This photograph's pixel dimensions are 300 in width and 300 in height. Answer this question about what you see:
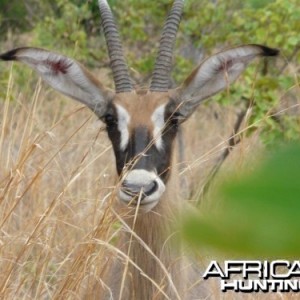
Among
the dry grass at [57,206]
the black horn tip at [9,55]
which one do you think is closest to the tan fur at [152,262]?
the dry grass at [57,206]

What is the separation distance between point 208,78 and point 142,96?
1.31 feet

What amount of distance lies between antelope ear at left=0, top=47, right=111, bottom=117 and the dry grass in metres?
0.14

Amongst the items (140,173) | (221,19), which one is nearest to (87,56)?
(221,19)

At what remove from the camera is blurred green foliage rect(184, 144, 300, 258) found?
1.69 feet

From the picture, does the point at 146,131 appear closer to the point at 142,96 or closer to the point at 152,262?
the point at 142,96

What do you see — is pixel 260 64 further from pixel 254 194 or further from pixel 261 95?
pixel 254 194

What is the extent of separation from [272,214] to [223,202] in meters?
0.03

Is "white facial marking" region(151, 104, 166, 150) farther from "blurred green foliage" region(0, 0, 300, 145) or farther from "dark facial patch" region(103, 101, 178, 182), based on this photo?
"blurred green foliage" region(0, 0, 300, 145)

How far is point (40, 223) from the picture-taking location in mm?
3297

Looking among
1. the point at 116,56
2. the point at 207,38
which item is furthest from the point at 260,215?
the point at 207,38

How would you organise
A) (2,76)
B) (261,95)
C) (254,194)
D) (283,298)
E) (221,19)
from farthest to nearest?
(2,76) < (221,19) < (261,95) < (283,298) < (254,194)

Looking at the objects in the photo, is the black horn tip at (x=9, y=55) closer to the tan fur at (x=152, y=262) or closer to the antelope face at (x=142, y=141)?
the antelope face at (x=142, y=141)

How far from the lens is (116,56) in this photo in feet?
15.3

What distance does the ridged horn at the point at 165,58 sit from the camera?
179 inches
